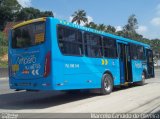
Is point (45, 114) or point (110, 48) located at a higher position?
point (110, 48)

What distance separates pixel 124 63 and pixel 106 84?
122 inches

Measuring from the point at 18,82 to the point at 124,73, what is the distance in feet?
23.6

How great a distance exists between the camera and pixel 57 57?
40.1ft

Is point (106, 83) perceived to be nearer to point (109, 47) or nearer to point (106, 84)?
point (106, 84)

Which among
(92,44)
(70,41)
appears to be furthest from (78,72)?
(92,44)

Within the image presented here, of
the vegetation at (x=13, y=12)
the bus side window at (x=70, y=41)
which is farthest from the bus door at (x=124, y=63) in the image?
the vegetation at (x=13, y=12)

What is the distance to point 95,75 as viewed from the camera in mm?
14789

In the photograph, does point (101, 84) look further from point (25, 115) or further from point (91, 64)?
point (25, 115)

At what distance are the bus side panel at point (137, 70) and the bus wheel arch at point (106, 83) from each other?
139 inches

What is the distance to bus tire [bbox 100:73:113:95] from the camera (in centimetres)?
1545

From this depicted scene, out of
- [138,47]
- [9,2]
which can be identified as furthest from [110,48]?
[9,2]

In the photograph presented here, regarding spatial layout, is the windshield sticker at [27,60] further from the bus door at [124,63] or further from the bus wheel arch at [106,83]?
the bus door at [124,63]

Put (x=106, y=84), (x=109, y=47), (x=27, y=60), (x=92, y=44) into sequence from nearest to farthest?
(x=27, y=60)
(x=92, y=44)
(x=106, y=84)
(x=109, y=47)

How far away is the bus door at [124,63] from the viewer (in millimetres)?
18078
